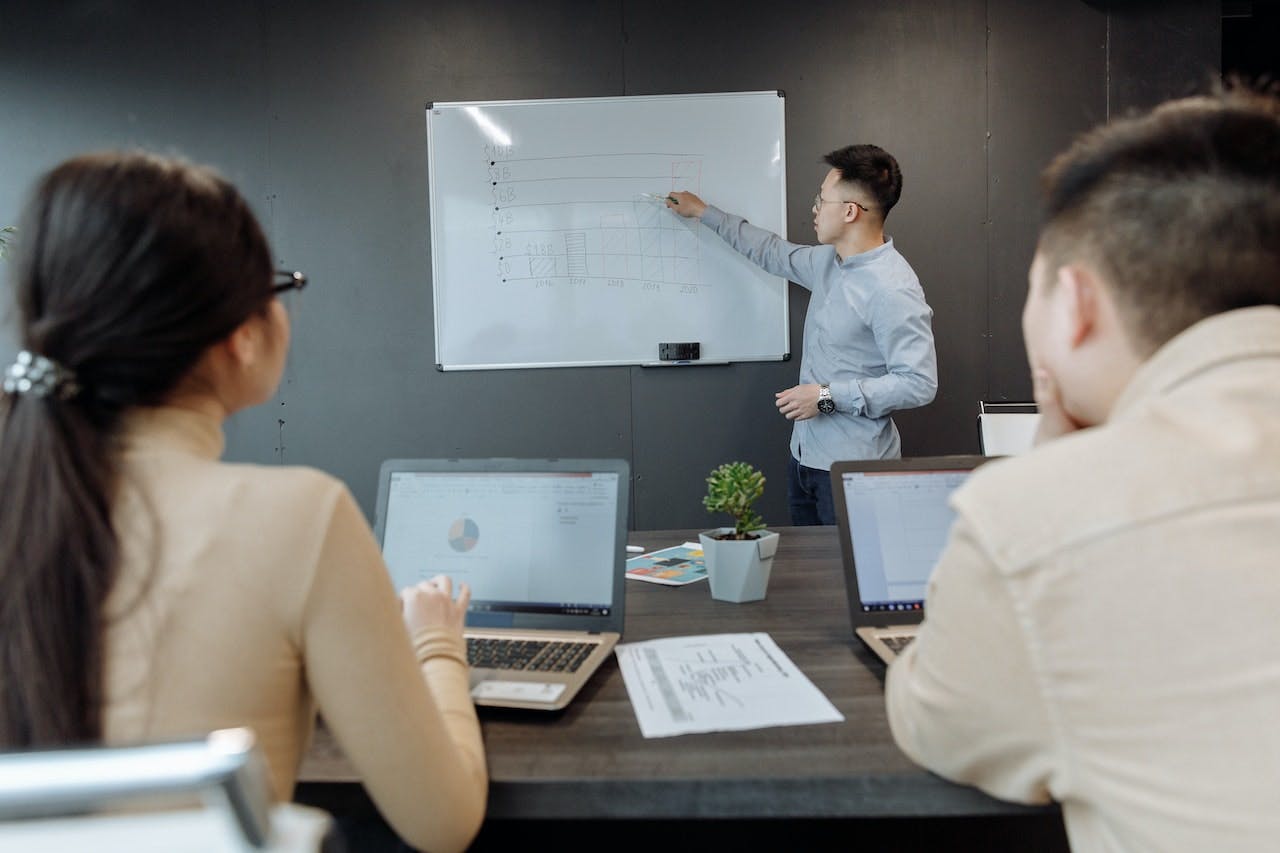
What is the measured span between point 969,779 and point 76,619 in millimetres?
849

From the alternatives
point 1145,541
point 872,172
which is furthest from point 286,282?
point 872,172

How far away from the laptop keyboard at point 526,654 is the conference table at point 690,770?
5 cm

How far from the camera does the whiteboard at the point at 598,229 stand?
134 inches

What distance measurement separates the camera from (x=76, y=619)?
747mm

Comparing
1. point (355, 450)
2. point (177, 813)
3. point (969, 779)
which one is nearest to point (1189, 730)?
point (969, 779)

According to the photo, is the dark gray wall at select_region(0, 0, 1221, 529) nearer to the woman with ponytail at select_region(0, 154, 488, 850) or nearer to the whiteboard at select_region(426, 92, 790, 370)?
the whiteboard at select_region(426, 92, 790, 370)

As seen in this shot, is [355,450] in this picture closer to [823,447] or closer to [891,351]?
[823,447]

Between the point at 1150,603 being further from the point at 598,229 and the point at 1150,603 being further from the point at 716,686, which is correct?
the point at 598,229

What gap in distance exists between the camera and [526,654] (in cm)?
126

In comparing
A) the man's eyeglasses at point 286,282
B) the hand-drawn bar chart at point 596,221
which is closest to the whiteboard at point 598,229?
the hand-drawn bar chart at point 596,221

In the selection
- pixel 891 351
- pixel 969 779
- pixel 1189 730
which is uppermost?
pixel 891 351

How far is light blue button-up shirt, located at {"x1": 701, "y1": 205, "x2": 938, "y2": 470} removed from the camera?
9.21 feet

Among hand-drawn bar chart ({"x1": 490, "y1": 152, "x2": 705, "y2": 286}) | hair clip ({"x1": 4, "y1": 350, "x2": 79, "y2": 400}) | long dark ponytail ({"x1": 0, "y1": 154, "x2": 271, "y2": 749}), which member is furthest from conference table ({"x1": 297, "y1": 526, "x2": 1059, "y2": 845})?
hand-drawn bar chart ({"x1": 490, "y1": 152, "x2": 705, "y2": 286})

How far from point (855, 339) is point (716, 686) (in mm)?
1983
